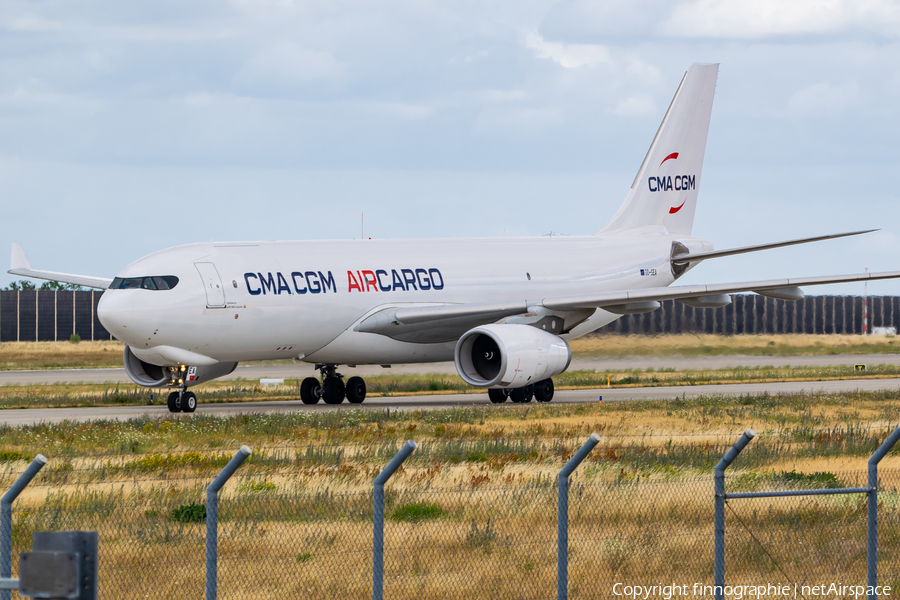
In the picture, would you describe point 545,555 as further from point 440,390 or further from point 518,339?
point 440,390

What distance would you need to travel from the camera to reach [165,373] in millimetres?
28188

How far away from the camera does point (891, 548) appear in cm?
1227

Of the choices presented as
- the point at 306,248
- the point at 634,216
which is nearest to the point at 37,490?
the point at 306,248

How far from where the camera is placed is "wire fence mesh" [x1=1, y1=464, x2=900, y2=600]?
1092cm

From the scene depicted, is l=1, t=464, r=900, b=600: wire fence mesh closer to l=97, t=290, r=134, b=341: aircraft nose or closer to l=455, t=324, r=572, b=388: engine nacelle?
l=97, t=290, r=134, b=341: aircraft nose

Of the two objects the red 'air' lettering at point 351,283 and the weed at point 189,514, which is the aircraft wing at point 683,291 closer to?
the red 'air' lettering at point 351,283

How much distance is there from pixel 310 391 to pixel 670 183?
46.0 feet

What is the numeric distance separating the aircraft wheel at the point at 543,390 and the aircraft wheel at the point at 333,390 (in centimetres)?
499

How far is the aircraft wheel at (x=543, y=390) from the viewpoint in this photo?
30.2 m

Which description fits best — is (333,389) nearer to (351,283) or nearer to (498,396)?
(351,283)

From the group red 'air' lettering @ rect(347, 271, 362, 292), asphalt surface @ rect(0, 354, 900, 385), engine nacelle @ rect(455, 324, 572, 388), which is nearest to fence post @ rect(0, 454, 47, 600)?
engine nacelle @ rect(455, 324, 572, 388)

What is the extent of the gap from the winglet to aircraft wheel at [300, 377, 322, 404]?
9.72m

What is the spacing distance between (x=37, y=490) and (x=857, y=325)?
57.2m

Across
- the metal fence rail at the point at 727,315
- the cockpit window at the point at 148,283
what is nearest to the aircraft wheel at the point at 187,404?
the cockpit window at the point at 148,283
